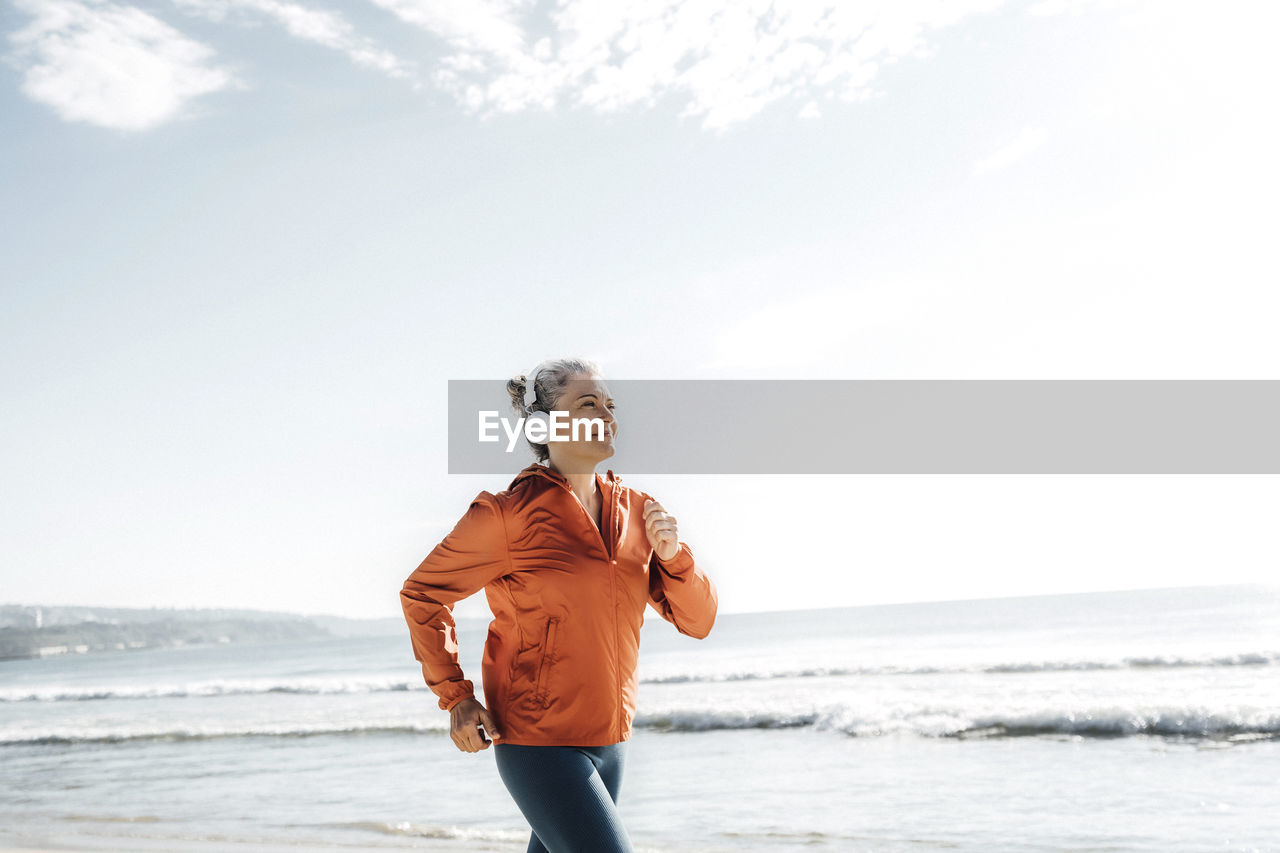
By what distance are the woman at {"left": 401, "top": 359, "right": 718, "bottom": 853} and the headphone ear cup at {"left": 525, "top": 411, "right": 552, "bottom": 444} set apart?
0.13ft

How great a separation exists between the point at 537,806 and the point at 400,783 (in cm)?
684

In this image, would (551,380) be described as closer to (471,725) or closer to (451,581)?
(451,581)

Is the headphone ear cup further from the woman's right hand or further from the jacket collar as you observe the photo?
the woman's right hand

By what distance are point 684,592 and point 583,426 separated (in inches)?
17.1

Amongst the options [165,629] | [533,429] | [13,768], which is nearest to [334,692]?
[13,768]

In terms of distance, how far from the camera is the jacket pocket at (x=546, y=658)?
197cm

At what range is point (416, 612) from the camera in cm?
201

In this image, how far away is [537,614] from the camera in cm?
198

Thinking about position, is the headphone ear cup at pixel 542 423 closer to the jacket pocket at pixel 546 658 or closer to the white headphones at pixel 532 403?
the white headphones at pixel 532 403

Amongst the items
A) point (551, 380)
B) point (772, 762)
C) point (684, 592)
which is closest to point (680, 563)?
point (684, 592)

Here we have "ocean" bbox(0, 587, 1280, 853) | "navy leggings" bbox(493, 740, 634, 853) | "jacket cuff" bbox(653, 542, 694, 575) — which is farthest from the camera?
"ocean" bbox(0, 587, 1280, 853)

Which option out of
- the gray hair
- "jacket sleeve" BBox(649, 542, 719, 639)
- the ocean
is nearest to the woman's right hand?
"jacket sleeve" BBox(649, 542, 719, 639)

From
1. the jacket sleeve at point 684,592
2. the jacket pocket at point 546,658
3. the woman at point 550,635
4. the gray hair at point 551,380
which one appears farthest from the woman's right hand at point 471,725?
the gray hair at point 551,380

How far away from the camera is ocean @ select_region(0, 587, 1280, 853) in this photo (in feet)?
20.1
